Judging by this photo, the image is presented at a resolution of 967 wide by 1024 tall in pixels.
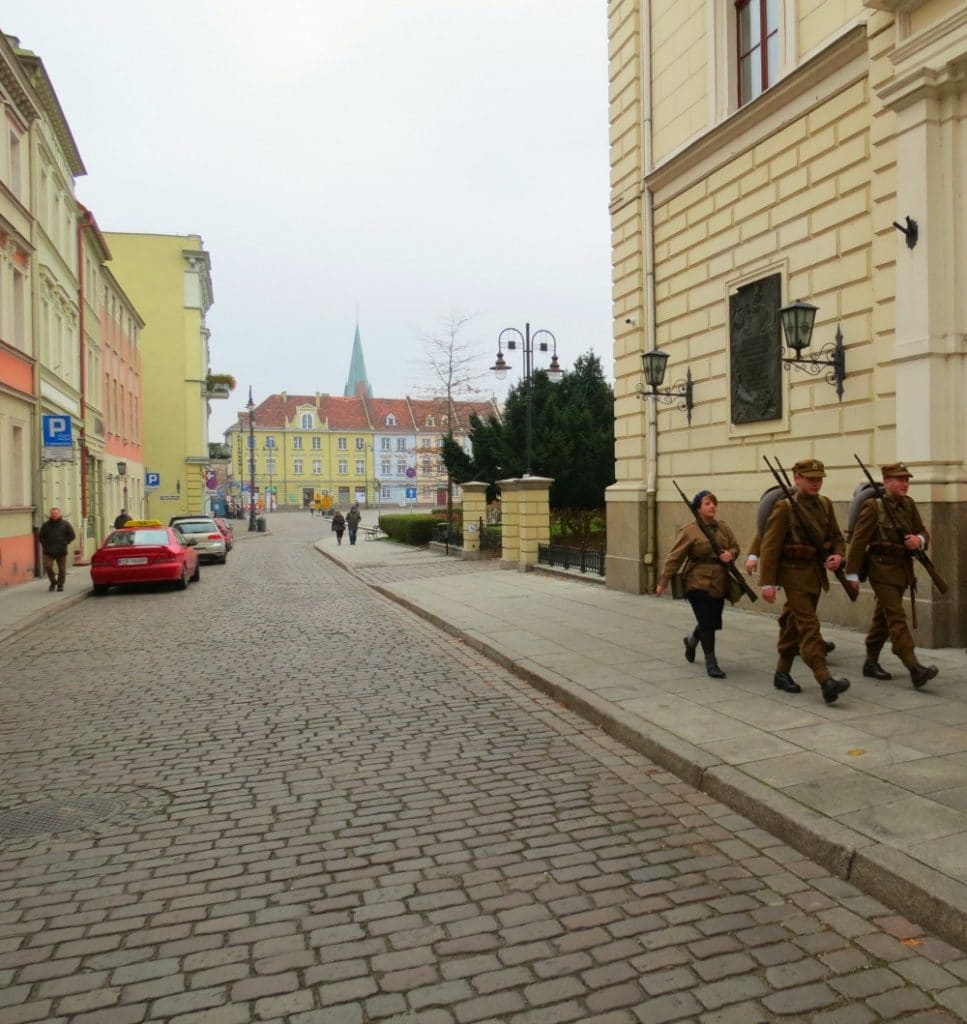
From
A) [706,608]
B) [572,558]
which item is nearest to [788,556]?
[706,608]

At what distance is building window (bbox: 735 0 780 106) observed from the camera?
1098 centimetres

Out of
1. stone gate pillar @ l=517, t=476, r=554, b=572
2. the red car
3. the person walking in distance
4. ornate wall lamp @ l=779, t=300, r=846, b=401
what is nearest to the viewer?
ornate wall lamp @ l=779, t=300, r=846, b=401

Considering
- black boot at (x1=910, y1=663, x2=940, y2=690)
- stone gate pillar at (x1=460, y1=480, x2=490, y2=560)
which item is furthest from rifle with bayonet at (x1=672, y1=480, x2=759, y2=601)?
stone gate pillar at (x1=460, y1=480, x2=490, y2=560)

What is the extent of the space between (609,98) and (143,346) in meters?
43.9

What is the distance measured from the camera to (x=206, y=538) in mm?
26219

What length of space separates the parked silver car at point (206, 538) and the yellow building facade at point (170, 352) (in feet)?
85.7

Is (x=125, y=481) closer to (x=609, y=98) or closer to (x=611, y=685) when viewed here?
(x=609, y=98)

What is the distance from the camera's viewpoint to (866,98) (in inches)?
363

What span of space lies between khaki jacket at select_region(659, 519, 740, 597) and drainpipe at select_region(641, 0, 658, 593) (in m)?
5.98

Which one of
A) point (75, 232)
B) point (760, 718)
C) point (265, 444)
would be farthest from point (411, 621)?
point (265, 444)

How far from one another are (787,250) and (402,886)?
9213 millimetres

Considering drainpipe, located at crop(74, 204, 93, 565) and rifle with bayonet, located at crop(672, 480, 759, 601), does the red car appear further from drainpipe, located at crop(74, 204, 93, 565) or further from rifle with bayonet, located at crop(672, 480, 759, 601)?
rifle with bayonet, located at crop(672, 480, 759, 601)

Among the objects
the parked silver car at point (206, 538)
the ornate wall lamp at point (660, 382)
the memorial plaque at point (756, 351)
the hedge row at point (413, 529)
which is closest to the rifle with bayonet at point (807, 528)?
the memorial plaque at point (756, 351)

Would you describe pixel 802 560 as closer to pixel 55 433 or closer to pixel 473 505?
pixel 55 433
